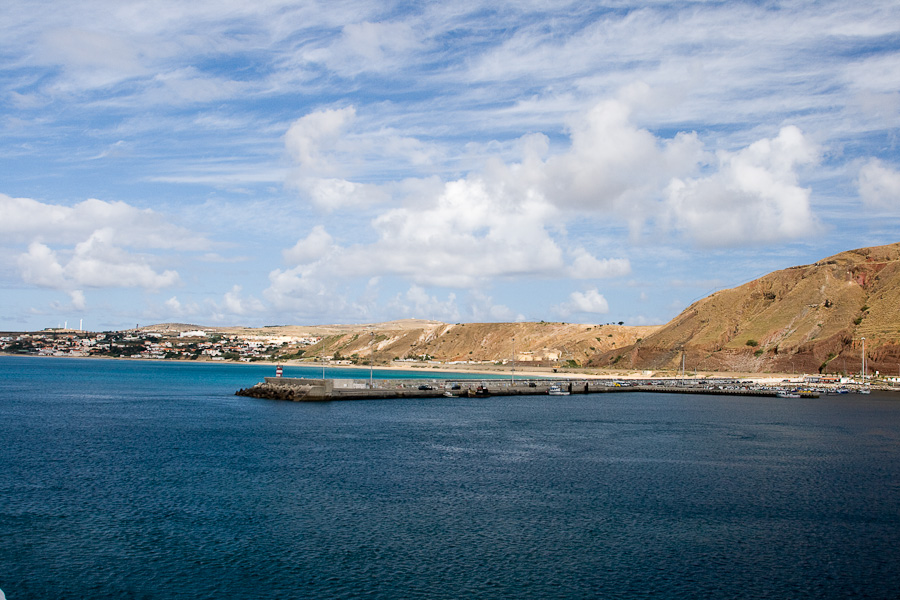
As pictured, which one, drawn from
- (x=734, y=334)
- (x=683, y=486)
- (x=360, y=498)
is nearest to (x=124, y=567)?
(x=360, y=498)

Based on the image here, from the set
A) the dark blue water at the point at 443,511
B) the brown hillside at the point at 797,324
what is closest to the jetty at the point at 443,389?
the brown hillside at the point at 797,324

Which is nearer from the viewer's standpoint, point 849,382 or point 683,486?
point 683,486

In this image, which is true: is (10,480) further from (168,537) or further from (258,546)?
(258,546)

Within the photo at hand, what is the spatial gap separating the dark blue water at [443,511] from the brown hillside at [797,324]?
77.2m

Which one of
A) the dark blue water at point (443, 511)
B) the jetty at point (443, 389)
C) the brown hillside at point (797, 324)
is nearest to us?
the dark blue water at point (443, 511)

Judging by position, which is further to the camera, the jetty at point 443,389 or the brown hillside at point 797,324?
the brown hillside at point 797,324

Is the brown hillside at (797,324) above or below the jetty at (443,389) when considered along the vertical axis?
above

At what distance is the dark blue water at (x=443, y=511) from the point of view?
23641 mm

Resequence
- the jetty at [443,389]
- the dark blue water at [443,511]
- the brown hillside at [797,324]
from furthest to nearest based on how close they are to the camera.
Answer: the brown hillside at [797,324], the jetty at [443,389], the dark blue water at [443,511]

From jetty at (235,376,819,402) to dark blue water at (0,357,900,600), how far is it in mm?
27170

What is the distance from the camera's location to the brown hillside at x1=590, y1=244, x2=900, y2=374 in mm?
129375

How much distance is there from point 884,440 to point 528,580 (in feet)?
145

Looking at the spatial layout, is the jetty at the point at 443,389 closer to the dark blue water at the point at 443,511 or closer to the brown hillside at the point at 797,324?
the brown hillside at the point at 797,324

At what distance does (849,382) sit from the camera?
115 metres
